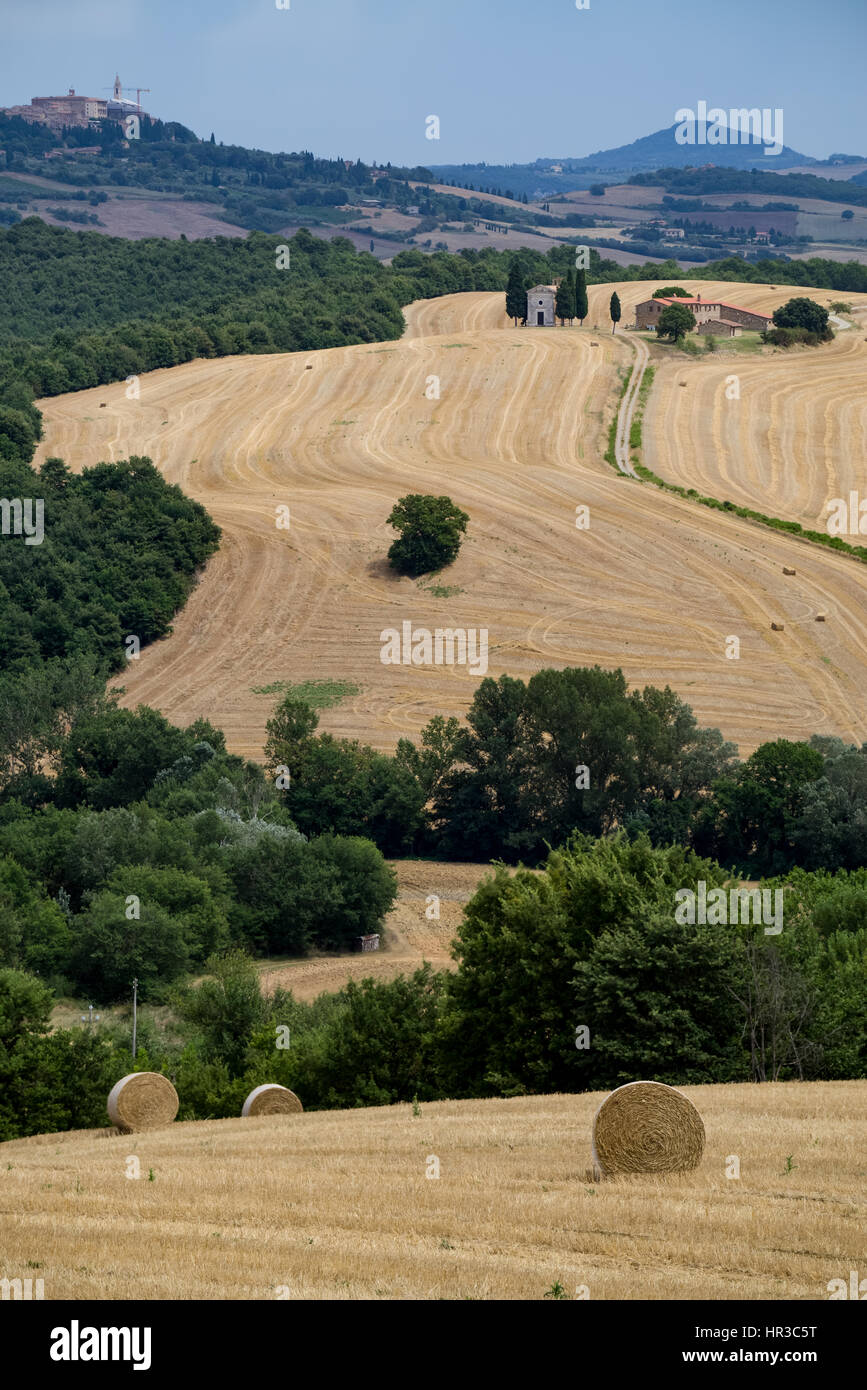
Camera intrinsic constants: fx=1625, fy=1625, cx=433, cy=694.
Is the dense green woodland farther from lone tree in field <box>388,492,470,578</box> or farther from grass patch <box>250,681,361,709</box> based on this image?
lone tree in field <box>388,492,470,578</box>

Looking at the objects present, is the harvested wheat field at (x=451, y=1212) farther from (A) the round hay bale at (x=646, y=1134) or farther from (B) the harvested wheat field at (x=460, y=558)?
(B) the harvested wheat field at (x=460, y=558)

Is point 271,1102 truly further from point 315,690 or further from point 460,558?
point 460,558

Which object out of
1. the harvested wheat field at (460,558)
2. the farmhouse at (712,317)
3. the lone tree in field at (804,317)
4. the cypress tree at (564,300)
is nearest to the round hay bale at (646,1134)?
the harvested wheat field at (460,558)

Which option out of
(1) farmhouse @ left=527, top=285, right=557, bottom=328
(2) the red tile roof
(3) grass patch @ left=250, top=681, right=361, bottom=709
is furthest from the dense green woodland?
(1) farmhouse @ left=527, top=285, right=557, bottom=328

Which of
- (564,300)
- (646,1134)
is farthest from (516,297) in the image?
(646,1134)

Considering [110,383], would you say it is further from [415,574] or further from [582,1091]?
[582,1091]

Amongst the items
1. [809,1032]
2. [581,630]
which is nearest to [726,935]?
[809,1032]

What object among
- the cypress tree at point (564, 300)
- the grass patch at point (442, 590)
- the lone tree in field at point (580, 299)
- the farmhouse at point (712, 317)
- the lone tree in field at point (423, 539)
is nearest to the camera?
the grass patch at point (442, 590)
